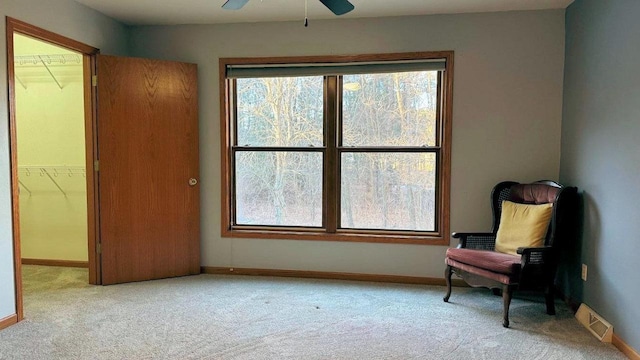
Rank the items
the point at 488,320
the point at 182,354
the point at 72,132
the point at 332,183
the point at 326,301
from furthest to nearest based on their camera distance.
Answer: the point at 72,132, the point at 332,183, the point at 326,301, the point at 488,320, the point at 182,354

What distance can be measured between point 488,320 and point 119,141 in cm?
330

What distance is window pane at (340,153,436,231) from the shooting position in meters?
3.78

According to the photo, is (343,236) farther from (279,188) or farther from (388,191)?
(279,188)

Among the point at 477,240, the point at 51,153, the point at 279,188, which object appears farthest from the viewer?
the point at 51,153

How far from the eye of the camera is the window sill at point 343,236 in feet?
12.3

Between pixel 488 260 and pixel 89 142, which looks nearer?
pixel 488 260

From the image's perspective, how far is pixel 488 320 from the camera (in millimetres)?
2916

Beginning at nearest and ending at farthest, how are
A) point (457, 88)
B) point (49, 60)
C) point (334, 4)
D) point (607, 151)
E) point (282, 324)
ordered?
point (334, 4)
point (607, 151)
point (282, 324)
point (457, 88)
point (49, 60)

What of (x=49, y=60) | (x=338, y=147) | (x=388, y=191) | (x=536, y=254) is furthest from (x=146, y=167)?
(x=536, y=254)

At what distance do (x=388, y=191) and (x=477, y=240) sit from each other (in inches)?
34.7

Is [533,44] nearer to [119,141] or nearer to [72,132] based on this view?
[119,141]

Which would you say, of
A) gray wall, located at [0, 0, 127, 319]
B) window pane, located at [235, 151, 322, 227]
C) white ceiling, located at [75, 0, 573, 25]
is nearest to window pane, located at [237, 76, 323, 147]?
window pane, located at [235, 151, 322, 227]

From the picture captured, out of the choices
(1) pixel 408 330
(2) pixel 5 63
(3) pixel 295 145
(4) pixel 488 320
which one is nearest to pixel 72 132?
(2) pixel 5 63

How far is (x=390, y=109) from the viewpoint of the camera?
3.77 meters
